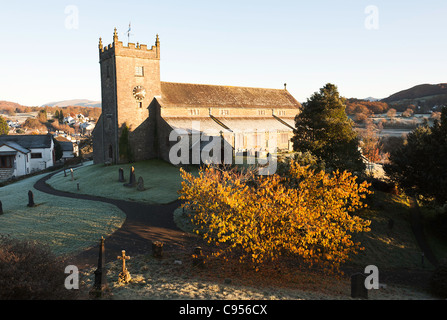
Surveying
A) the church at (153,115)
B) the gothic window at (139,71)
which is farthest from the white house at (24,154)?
the gothic window at (139,71)

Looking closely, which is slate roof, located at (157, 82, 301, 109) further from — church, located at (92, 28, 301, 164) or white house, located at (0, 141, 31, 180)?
white house, located at (0, 141, 31, 180)

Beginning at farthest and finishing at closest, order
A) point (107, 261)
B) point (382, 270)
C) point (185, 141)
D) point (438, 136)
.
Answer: point (185, 141), point (438, 136), point (382, 270), point (107, 261)

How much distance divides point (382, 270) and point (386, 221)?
8.52 meters

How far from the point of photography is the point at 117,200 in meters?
29.0

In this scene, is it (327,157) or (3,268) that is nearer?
(3,268)

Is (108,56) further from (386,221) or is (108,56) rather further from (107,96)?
(386,221)

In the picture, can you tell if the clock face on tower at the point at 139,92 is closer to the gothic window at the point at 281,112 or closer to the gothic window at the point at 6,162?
the gothic window at the point at 281,112

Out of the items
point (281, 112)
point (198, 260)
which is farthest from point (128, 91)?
point (198, 260)

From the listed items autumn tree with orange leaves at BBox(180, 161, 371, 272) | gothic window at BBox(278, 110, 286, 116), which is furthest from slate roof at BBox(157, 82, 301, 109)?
autumn tree with orange leaves at BBox(180, 161, 371, 272)

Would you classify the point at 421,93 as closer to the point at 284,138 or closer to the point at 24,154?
the point at 284,138

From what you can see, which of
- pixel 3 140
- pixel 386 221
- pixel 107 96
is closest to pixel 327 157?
pixel 386 221

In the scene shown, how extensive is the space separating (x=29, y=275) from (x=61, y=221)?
14.6 meters

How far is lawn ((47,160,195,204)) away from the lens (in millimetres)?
29375

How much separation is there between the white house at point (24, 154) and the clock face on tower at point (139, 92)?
31.2 metres
